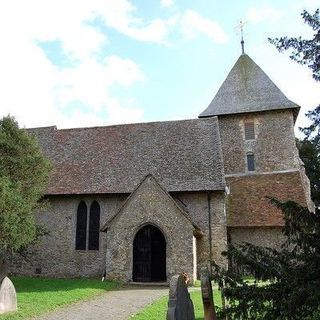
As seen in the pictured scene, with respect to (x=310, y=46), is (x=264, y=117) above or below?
above

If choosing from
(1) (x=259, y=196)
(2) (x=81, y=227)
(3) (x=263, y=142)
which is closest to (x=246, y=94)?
(3) (x=263, y=142)

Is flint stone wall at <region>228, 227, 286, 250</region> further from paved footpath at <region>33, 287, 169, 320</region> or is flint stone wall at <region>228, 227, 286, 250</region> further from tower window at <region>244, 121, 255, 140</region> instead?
tower window at <region>244, 121, 255, 140</region>

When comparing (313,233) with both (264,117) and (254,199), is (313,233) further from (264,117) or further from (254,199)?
(264,117)

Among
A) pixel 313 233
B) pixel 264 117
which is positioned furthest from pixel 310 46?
pixel 264 117

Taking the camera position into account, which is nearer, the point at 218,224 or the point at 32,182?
the point at 32,182

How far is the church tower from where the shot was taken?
74.6 ft

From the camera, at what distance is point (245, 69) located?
3139cm

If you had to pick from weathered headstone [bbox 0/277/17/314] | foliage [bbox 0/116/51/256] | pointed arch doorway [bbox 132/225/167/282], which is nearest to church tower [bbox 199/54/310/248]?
pointed arch doorway [bbox 132/225/167/282]

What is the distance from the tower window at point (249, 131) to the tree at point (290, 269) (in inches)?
815

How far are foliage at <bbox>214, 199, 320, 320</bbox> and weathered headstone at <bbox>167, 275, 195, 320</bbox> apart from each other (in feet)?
2.22

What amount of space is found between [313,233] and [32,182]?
14.1 metres

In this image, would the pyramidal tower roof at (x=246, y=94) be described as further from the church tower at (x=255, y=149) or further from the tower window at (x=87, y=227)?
the tower window at (x=87, y=227)

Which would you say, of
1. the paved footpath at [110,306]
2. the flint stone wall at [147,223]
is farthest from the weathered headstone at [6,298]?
the flint stone wall at [147,223]

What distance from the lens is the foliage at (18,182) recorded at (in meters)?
14.6
